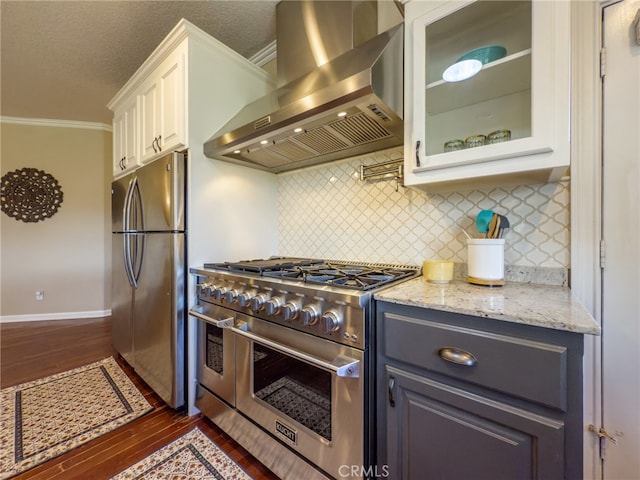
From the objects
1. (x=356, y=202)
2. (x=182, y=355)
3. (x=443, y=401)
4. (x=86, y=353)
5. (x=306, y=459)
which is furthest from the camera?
(x=86, y=353)

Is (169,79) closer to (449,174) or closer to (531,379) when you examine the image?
(449,174)

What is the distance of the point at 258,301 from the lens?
1282mm

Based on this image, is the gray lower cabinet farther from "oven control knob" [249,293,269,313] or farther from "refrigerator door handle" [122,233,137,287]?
"refrigerator door handle" [122,233,137,287]

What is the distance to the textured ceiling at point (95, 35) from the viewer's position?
1.86 meters

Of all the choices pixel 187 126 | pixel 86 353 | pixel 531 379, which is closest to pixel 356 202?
pixel 187 126

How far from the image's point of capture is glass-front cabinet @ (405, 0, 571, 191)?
0.93m

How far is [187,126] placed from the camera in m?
1.68

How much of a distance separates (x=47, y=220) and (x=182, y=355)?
366 cm

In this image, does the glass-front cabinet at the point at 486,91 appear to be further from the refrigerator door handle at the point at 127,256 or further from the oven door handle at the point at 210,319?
the refrigerator door handle at the point at 127,256

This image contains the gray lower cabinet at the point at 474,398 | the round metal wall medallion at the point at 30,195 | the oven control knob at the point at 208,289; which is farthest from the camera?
the round metal wall medallion at the point at 30,195

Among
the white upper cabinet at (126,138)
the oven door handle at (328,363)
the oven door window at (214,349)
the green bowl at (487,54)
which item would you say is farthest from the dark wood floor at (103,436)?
the green bowl at (487,54)

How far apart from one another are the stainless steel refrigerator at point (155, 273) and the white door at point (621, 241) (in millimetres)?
2088

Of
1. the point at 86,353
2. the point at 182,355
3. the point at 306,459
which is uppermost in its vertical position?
the point at 182,355

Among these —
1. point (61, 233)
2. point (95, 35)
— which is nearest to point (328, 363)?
point (95, 35)
